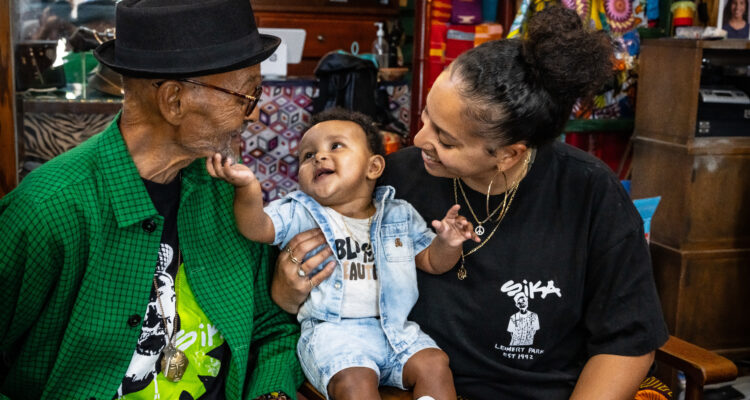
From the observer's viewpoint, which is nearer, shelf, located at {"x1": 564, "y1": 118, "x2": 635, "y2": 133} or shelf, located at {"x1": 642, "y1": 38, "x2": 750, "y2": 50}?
shelf, located at {"x1": 642, "y1": 38, "x2": 750, "y2": 50}

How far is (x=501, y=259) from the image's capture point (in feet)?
6.45

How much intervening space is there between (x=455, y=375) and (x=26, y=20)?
2326 mm

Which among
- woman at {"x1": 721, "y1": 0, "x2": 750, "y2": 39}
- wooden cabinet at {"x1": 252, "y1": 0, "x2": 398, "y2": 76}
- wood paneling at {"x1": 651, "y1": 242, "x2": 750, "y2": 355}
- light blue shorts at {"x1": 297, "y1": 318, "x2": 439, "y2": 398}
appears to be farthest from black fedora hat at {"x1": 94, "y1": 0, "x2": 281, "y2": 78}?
wooden cabinet at {"x1": 252, "y1": 0, "x2": 398, "y2": 76}

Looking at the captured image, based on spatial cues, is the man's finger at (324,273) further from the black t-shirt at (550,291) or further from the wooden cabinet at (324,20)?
the wooden cabinet at (324,20)

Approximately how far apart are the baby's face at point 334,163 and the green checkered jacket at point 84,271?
33 cm

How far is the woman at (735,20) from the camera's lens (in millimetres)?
4043

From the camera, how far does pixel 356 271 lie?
203cm

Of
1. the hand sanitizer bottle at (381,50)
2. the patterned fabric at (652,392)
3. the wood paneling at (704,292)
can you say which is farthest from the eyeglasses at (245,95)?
the hand sanitizer bottle at (381,50)

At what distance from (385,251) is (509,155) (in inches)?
16.2

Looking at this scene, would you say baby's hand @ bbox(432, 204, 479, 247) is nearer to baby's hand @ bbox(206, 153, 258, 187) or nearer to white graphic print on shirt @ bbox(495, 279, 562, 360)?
white graphic print on shirt @ bbox(495, 279, 562, 360)

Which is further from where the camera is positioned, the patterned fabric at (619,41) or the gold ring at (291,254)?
the patterned fabric at (619,41)

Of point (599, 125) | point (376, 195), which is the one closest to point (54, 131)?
point (376, 195)

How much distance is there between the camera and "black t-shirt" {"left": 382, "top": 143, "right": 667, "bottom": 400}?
6.19 feet

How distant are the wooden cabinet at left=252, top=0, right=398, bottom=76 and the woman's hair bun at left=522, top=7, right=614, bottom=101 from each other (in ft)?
18.8
